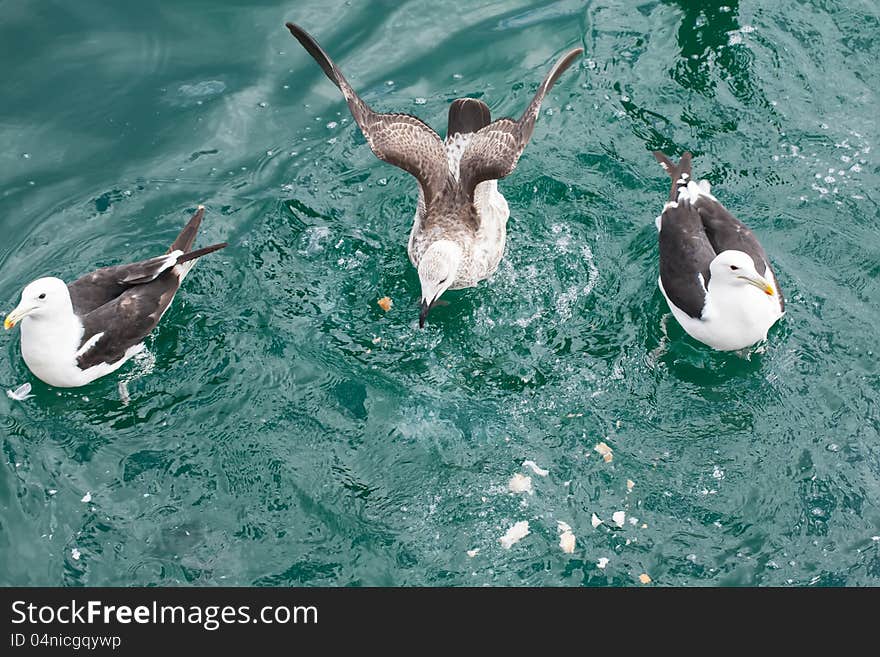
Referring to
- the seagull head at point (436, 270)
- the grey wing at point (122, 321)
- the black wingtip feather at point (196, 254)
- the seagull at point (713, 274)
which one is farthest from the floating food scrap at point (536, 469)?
the grey wing at point (122, 321)

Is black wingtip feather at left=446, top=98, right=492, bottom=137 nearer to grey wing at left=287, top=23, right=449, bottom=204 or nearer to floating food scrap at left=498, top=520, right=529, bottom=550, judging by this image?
grey wing at left=287, top=23, right=449, bottom=204

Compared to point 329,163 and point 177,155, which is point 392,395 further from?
point 177,155

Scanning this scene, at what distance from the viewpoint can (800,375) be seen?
311 inches

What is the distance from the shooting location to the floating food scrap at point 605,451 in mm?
7438

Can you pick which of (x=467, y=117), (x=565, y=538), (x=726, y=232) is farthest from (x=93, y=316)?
(x=726, y=232)

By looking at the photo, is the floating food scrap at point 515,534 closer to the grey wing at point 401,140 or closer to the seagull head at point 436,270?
the seagull head at point 436,270

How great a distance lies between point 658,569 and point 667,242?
2.59m

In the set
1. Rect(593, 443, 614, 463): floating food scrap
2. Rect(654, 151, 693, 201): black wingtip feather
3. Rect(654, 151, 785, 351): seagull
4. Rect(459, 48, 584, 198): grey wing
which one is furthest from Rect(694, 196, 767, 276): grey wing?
Rect(593, 443, 614, 463): floating food scrap

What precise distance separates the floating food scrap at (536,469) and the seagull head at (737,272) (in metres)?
1.89

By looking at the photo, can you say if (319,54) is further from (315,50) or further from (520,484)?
(520,484)

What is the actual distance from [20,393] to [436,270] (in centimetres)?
314

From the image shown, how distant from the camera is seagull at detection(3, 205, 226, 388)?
24.8 feet

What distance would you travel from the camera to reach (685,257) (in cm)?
805

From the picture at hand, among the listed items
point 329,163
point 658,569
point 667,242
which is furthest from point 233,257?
point 658,569
